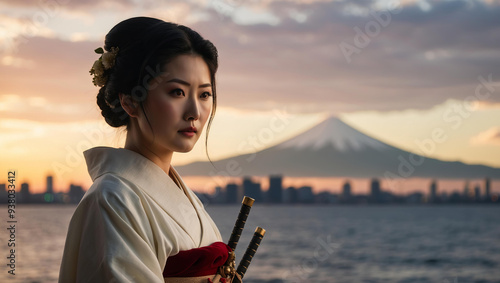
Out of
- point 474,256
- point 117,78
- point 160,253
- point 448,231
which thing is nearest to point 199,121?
point 117,78

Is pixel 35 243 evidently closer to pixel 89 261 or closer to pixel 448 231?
pixel 448 231

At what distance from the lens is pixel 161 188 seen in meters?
2.53

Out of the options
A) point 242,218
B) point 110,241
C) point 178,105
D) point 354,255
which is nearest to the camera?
point 110,241

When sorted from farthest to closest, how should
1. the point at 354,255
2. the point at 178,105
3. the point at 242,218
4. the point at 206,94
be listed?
the point at 354,255, the point at 242,218, the point at 206,94, the point at 178,105

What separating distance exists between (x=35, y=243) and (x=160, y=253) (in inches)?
1868

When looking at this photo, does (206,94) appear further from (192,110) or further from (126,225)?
(126,225)

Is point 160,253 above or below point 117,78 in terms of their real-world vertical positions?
below

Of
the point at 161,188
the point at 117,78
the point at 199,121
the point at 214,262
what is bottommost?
the point at 214,262

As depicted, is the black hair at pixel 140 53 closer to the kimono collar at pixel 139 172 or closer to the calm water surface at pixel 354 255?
the kimono collar at pixel 139 172

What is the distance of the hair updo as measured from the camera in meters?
2.40

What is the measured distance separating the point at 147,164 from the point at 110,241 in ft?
1.46

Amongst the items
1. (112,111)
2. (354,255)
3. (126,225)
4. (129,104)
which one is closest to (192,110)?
(129,104)

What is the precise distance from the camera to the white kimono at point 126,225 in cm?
215

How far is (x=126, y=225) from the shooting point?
86.7 inches
